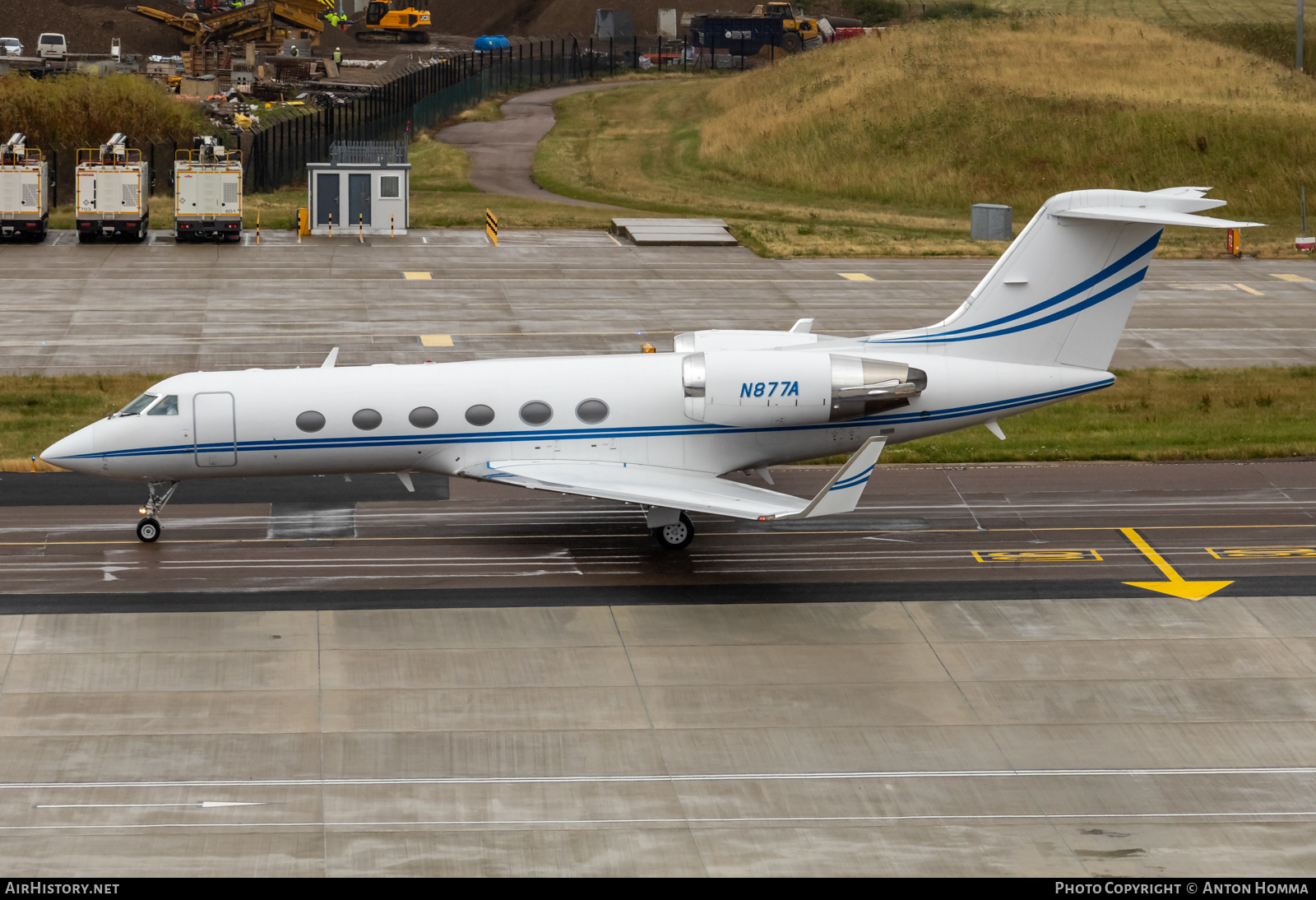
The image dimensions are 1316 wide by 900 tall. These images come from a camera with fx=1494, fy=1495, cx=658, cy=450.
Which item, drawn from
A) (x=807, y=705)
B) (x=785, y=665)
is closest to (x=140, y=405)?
(x=785, y=665)

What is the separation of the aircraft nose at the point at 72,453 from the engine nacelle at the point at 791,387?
10383 mm

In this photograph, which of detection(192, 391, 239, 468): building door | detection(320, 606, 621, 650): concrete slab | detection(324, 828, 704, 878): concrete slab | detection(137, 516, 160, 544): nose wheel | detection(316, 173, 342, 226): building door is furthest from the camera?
detection(316, 173, 342, 226): building door

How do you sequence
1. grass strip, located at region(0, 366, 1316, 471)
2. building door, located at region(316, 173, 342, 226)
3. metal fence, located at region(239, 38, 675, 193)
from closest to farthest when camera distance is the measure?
grass strip, located at region(0, 366, 1316, 471)
building door, located at region(316, 173, 342, 226)
metal fence, located at region(239, 38, 675, 193)

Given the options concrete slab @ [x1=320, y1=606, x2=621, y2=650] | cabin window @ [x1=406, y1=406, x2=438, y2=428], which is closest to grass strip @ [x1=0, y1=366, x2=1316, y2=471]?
cabin window @ [x1=406, y1=406, x2=438, y2=428]

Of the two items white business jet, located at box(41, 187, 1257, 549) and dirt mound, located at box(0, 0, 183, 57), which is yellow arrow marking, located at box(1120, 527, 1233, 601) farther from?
dirt mound, located at box(0, 0, 183, 57)

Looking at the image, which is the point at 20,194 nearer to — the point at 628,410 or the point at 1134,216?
the point at 628,410

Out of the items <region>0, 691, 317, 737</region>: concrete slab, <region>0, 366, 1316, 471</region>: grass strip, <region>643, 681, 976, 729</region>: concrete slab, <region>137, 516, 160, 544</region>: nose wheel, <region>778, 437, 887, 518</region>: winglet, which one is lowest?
<region>0, 691, 317, 737</region>: concrete slab

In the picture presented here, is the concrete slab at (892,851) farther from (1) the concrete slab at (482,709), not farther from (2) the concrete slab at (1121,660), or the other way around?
(2) the concrete slab at (1121,660)

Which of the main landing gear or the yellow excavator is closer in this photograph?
the main landing gear

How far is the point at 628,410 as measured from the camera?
84.5 ft

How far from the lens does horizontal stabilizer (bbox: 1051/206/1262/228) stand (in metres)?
25.0

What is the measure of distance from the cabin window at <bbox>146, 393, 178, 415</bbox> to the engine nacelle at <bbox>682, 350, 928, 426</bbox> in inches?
347

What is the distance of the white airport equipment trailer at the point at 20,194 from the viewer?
56.4 metres

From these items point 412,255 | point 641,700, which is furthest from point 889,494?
point 412,255
